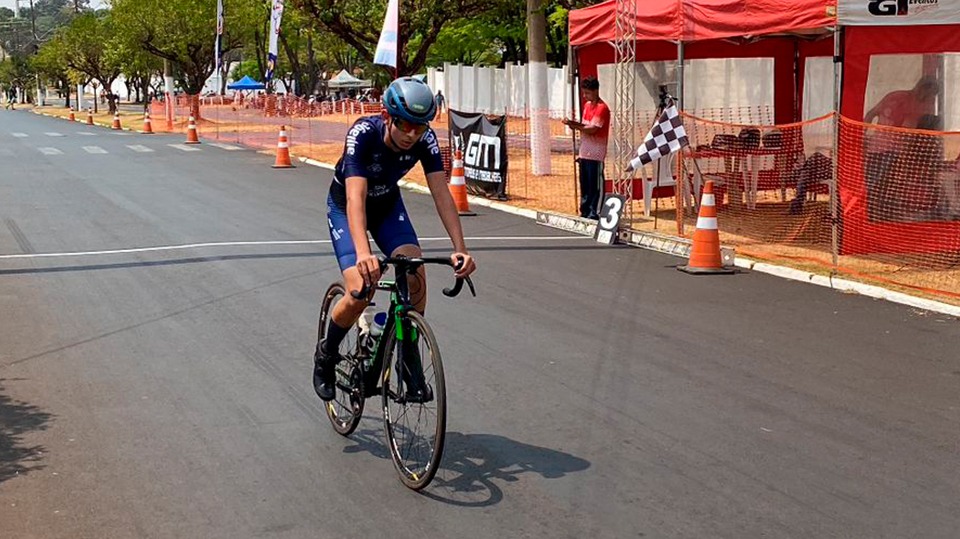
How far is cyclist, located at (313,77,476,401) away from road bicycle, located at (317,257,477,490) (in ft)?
0.09

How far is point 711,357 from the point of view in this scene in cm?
836

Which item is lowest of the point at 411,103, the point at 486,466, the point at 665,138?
the point at 486,466

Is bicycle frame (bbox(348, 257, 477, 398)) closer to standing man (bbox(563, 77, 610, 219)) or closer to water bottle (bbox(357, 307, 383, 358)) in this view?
water bottle (bbox(357, 307, 383, 358))

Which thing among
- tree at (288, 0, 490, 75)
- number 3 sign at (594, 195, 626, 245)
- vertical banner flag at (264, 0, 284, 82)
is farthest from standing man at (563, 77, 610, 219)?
vertical banner flag at (264, 0, 284, 82)

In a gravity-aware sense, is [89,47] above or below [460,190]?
above

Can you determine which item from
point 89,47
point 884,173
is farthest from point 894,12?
point 89,47

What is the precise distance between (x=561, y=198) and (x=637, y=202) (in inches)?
65.7

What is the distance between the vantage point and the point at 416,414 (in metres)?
5.64

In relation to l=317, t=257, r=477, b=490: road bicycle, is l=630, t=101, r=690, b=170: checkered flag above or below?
above

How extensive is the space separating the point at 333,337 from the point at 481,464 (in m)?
1.03

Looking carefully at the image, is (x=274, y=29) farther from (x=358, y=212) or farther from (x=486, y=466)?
(x=486, y=466)

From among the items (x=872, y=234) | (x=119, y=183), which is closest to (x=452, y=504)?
(x=872, y=234)

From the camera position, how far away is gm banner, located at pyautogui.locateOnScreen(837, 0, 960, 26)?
1234cm

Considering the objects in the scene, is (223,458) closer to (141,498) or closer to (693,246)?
(141,498)
